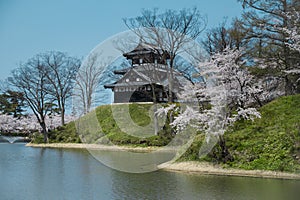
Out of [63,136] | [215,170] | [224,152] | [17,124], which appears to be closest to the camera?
[215,170]

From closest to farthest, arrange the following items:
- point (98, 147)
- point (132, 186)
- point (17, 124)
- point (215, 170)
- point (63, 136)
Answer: point (132, 186) < point (215, 170) < point (98, 147) < point (63, 136) < point (17, 124)

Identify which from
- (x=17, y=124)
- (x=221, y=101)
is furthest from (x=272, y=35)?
(x=17, y=124)

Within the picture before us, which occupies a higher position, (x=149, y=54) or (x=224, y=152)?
(x=149, y=54)

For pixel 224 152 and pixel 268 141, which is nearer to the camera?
pixel 224 152

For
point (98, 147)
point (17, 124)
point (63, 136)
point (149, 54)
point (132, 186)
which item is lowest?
point (132, 186)

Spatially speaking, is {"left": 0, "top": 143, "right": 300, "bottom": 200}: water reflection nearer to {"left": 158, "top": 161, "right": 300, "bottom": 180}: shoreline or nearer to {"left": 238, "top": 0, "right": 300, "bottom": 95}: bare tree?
{"left": 158, "top": 161, "right": 300, "bottom": 180}: shoreline

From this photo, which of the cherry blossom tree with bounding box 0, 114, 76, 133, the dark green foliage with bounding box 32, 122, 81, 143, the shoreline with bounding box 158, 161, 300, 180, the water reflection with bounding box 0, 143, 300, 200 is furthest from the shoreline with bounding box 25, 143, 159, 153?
the cherry blossom tree with bounding box 0, 114, 76, 133

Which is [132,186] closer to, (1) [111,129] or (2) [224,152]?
(2) [224,152]

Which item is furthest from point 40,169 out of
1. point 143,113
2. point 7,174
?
point 143,113

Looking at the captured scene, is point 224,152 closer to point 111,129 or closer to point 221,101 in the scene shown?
point 221,101

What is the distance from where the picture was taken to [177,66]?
2250 cm

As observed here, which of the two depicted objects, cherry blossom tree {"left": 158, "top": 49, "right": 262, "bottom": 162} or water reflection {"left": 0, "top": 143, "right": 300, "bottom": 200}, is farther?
cherry blossom tree {"left": 158, "top": 49, "right": 262, "bottom": 162}

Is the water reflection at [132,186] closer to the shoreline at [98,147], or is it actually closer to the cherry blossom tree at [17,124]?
the shoreline at [98,147]

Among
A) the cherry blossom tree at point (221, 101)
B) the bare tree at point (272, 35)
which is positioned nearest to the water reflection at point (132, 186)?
the cherry blossom tree at point (221, 101)
